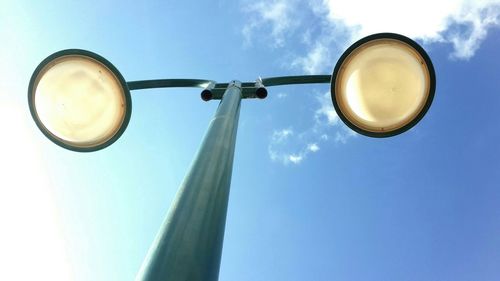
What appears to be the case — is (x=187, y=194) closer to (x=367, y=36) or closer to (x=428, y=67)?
(x=367, y=36)

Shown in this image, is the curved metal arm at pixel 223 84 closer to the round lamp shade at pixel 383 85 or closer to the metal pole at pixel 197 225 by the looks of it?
the round lamp shade at pixel 383 85

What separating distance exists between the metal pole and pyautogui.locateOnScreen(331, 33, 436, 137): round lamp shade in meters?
1.32

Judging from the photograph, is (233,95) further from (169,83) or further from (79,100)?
(79,100)

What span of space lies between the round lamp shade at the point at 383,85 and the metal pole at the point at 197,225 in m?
1.32

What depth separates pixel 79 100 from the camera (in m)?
3.66

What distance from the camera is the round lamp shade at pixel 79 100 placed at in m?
3.58

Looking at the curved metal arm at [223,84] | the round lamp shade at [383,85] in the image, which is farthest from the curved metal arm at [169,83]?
the round lamp shade at [383,85]

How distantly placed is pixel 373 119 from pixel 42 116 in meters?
2.70

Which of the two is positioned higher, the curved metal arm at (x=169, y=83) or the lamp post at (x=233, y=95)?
the curved metal arm at (x=169, y=83)

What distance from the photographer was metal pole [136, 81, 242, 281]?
191cm

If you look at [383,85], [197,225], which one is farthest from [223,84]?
[197,225]

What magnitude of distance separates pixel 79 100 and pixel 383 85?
248 cm

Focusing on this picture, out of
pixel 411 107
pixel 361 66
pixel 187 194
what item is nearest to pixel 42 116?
pixel 187 194

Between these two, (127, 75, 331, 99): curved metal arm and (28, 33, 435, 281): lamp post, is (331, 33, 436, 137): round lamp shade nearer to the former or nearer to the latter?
(28, 33, 435, 281): lamp post
